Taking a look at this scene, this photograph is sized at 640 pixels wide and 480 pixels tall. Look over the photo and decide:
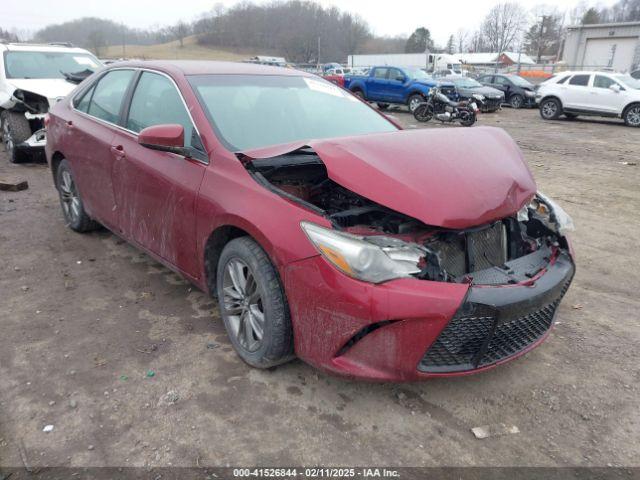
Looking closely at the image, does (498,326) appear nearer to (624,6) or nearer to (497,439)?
(497,439)

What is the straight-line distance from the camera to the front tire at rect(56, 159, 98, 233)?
459 cm

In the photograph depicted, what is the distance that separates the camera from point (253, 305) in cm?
269

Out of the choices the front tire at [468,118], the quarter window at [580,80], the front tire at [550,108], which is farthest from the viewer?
the front tire at [550,108]

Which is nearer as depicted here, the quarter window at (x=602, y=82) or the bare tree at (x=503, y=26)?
the quarter window at (x=602, y=82)

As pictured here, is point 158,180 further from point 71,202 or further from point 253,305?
point 71,202

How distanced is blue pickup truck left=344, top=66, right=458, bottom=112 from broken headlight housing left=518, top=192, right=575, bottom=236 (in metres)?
14.7

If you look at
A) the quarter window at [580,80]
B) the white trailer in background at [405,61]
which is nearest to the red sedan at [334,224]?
the quarter window at [580,80]

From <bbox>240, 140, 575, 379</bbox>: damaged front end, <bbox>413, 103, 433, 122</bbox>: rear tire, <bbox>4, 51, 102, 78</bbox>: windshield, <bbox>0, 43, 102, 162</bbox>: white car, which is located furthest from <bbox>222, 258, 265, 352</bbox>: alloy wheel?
<bbox>413, 103, 433, 122</bbox>: rear tire

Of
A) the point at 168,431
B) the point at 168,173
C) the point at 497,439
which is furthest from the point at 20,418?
the point at 497,439

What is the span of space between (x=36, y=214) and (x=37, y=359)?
3229mm

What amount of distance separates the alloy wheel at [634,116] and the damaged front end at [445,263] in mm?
15081

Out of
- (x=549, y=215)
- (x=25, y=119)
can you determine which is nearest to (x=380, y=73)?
(x=25, y=119)

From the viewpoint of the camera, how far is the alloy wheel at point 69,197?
462 centimetres

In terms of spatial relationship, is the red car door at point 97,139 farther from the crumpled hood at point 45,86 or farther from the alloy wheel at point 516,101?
the alloy wheel at point 516,101
